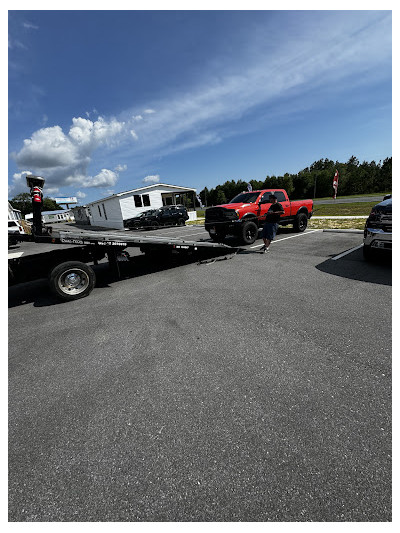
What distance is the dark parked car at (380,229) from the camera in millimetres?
4953

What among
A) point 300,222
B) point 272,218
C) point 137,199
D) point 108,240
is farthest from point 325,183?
point 108,240

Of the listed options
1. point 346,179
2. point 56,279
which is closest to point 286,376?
point 56,279

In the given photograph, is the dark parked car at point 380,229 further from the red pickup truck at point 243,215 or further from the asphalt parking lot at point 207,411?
the red pickup truck at point 243,215

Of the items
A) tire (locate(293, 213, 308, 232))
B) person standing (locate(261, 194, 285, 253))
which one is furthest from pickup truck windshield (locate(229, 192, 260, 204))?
tire (locate(293, 213, 308, 232))

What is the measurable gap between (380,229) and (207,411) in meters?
5.55

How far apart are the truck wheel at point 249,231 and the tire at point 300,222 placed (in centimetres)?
264

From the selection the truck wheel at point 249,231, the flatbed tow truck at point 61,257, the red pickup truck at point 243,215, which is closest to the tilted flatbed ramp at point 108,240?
the flatbed tow truck at point 61,257

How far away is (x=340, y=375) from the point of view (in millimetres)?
2342

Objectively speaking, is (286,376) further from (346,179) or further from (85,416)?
(346,179)

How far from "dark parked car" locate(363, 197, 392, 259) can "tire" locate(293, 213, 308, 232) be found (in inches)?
202

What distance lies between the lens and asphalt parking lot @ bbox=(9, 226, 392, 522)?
58.1 inches

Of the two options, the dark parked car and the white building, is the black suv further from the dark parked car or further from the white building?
the dark parked car
